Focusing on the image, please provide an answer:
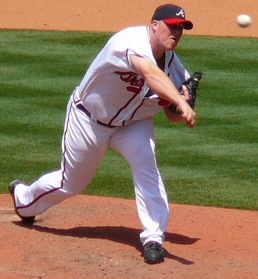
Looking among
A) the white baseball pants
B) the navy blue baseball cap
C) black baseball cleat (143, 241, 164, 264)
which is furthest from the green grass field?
the navy blue baseball cap

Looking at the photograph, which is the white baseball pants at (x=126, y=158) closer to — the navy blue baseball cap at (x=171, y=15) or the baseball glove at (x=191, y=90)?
the baseball glove at (x=191, y=90)

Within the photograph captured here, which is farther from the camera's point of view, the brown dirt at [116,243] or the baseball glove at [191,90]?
the baseball glove at [191,90]

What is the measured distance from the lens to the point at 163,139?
7.19 m

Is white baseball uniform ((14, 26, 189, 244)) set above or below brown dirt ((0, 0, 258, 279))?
above

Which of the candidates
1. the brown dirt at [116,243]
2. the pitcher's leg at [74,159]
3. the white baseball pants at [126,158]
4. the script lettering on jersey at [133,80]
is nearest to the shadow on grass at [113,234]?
the brown dirt at [116,243]

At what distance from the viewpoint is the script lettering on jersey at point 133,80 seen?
381cm

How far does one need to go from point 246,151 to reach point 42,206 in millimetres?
3083

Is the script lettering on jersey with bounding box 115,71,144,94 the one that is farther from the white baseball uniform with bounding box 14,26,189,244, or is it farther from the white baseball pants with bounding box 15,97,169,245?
the white baseball pants with bounding box 15,97,169,245

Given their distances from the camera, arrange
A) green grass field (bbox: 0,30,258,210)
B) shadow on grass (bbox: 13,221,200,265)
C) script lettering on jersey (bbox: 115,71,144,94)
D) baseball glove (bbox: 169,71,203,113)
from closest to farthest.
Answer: script lettering on jersey (bbox: 115,71,144,94) < baseball glove (bbox: 169,71,203,113) < shadow on grass (bbox: 13,221,200,265) < green grass field (bbox: 0,30,258,210)

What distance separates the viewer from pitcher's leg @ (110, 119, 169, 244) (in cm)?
399

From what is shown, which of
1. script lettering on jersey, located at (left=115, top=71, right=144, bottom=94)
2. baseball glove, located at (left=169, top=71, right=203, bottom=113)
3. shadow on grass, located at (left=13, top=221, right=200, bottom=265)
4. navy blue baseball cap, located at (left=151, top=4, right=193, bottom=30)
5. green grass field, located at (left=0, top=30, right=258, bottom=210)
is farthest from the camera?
green grass field, located at (left=0, top=30, right=258, bottom=210)

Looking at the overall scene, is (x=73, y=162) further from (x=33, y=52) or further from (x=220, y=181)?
(x=33, y=52)

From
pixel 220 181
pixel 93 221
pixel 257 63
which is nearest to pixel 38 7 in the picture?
pixel 257 63

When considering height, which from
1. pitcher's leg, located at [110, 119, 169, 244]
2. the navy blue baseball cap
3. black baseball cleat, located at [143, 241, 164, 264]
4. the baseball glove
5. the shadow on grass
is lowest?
the shadow on grass
